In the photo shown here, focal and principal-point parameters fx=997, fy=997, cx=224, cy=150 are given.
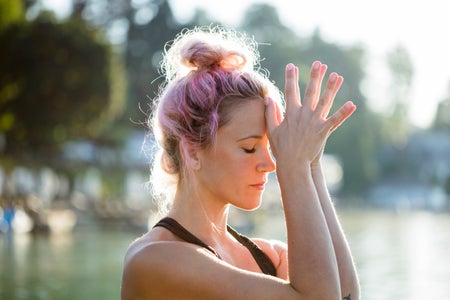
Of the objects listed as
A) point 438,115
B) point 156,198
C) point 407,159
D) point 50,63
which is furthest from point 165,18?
point 156,198

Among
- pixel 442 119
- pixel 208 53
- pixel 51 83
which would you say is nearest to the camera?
pixel 208 53

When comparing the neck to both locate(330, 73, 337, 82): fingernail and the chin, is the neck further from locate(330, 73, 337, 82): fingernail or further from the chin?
locate(330, 73, 337, 82): fingernail

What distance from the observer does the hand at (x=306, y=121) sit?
211 centimetres

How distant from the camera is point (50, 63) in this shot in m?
38.4

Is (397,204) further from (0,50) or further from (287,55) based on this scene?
(0,50)

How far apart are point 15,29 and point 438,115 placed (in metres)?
75.8

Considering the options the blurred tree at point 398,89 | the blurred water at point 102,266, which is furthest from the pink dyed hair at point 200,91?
the blurred tree at point 398,89

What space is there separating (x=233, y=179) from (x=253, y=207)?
0.09 metres

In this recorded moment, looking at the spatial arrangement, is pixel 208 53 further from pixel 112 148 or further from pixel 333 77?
pixel 112 148

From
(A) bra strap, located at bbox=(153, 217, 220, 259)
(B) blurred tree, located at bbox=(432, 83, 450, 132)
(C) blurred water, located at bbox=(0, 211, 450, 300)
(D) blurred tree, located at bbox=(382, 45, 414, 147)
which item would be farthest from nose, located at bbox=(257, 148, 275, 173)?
(B) blurred tree, located at bbox=(432, 83, 450, 132)

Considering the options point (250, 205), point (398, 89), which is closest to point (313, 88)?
point (250, 205)

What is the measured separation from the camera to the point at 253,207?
2279 millimetres

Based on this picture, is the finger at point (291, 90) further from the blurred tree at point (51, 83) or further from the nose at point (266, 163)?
the blurred tree at point (51, 83)

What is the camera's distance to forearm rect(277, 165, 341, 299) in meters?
2.00
